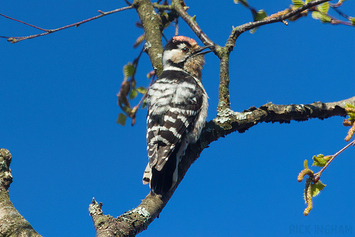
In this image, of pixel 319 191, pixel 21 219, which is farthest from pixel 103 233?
pixel 319 191

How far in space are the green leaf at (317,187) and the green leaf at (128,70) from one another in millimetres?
2544

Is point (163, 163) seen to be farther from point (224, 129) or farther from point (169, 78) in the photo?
point (169, 78)

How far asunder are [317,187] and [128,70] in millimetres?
2590

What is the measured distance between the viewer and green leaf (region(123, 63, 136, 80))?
13.2 ft

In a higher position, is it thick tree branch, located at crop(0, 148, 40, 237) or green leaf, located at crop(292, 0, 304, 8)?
green leaf, located at crop(292, 0, 304, 8)

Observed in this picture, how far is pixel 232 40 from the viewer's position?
353 cm

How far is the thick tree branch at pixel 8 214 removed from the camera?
2045mm

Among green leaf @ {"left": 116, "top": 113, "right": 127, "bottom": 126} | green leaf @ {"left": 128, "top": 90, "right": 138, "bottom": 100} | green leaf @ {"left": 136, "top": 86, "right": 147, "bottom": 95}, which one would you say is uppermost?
green leaf @ {"left": 136, "top": 86, "right": 147, "bottom": 95}

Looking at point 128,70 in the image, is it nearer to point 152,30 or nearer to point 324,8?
point 152,30

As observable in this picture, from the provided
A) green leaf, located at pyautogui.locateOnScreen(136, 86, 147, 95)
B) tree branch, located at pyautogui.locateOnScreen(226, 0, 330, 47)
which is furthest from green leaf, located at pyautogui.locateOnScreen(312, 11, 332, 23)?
green leaf, located at pyautogui.locateOnScreen(136, 86, 147, 95)

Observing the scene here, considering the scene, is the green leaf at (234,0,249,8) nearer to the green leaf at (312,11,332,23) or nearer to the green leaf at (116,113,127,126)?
the green leaf at (312,11,332,23)

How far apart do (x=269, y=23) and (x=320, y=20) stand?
1.73 ft

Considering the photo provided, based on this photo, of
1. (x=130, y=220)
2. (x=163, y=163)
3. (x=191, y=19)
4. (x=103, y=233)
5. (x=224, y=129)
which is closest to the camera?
(x=103, y=233)

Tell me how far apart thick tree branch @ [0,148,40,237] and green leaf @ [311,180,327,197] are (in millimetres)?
1833
